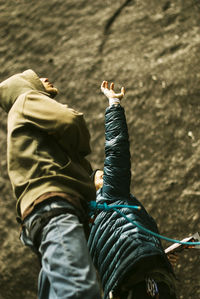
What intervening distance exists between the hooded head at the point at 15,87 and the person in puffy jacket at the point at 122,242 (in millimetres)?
401

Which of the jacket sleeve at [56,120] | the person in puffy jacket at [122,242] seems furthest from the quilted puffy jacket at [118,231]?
the jacket sleeve at [56,120]

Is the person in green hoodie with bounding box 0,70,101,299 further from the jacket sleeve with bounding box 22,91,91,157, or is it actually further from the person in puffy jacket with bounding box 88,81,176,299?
the person in puffy jacket with bounding box 88,81,176,299

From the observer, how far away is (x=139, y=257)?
1.50 m

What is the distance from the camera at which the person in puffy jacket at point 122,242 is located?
1508 millimetres

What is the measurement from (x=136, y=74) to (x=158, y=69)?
7.3 inches

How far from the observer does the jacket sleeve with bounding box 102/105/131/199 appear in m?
1.70

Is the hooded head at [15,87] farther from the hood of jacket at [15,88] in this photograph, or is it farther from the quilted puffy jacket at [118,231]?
the quilted puffy jacket at [118,231]

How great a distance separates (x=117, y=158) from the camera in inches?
66.9

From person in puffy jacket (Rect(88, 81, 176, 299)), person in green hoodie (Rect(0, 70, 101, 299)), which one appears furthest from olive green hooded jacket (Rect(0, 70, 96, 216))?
person in puffy jacket (Rect(88, 81, 176, 299))

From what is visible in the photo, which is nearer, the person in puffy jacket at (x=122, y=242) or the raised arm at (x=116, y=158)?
the person in puffy jacket at (x=122, y=242)

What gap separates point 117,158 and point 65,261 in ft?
2.15

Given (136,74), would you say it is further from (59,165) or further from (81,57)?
(59,165)

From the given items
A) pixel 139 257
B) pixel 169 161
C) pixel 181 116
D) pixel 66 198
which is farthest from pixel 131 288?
pixel 181 116

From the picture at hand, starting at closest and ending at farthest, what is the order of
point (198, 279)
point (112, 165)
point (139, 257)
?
point (139, 257), point (112, 165), point (198, 279)
